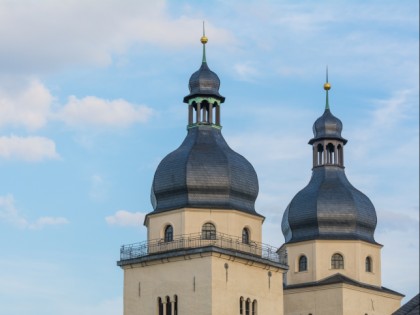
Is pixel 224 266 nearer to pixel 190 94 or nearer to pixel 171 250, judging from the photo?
pixel 171 250

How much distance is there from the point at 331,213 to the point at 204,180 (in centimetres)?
1096

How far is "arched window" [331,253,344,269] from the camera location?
83.6 metres

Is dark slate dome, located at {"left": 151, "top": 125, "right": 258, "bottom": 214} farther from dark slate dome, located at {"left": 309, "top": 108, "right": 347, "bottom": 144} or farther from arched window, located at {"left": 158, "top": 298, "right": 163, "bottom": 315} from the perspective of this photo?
dark slate dome, located at {"left": 309, "top": 108, "right": 347, "bottom": 144}

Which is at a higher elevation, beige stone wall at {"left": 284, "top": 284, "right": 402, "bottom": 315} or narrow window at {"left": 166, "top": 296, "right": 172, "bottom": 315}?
beige stone wall at {"left": 284, "top": 284, "right": 402, "bottom": 315}

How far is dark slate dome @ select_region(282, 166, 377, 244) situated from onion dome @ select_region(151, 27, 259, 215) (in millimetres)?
7891

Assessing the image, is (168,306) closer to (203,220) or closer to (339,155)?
(203,220)

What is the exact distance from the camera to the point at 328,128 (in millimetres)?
86562

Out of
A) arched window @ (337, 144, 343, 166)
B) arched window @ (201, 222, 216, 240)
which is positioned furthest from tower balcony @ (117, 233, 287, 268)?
arched window @ (337, 144, 343, 166)

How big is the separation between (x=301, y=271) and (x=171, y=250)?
11.9 metres

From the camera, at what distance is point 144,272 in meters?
75.1

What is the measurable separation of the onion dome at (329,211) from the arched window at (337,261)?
1.02 meters

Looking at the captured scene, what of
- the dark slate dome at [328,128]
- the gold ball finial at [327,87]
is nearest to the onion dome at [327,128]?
the dark slate dome at [328,128]

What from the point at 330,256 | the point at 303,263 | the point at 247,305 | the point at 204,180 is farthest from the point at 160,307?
the point at 330,256

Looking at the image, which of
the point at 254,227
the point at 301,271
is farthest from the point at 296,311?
the point at 254,227
